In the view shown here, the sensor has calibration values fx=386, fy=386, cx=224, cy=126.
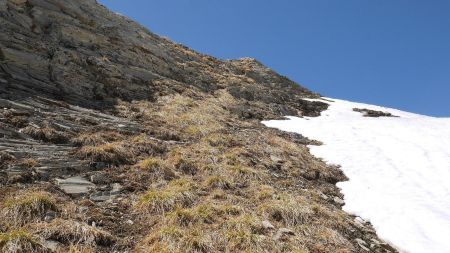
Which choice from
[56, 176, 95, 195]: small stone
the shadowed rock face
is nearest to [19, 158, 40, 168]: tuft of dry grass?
[56, 176, 95, 195]: small stone

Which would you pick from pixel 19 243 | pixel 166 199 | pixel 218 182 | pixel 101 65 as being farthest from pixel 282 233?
pixel 101 65

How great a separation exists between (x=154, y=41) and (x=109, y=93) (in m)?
14.8

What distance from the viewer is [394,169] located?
707 inches

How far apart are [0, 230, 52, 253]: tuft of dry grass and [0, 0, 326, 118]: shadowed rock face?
357 inches

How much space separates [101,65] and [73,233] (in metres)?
16.6

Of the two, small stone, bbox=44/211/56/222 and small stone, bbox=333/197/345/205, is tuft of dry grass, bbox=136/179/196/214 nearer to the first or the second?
small stone, bbox=44/211/56/222

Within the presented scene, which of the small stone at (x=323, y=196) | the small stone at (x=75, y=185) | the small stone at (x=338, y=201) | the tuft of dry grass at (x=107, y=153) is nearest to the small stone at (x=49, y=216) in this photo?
the small stone at (x=75, y=185)

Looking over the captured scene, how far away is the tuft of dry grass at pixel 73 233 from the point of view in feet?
26.8

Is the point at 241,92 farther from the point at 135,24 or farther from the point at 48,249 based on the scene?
the point at 48,249

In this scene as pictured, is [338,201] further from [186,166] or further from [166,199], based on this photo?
[166,199]

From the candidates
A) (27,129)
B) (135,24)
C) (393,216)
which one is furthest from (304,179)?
(135,24)

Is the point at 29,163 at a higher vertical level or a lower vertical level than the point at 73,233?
higher

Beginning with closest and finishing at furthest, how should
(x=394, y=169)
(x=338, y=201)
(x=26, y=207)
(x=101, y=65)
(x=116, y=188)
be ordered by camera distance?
(x=26, y=207)
(x=116, y=188)
(x=338, y=201)
(x=394, y=169)
(x=101, y=65)

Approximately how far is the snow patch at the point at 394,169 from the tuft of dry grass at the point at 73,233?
26.6 feet
